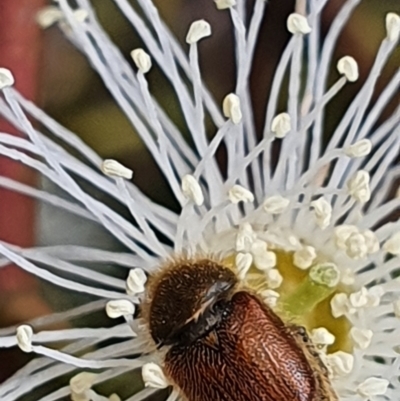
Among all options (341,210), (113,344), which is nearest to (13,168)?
(113,344)

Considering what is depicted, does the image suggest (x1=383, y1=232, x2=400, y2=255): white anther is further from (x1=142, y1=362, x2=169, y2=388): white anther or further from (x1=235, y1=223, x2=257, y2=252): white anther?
(x1=142, y1=362, x2=169, y2=388): white anther

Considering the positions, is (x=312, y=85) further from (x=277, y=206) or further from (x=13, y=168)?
(x=13, y=168)

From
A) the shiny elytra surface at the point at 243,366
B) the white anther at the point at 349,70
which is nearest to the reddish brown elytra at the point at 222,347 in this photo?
the shiny elytra surface at the point at 243,366

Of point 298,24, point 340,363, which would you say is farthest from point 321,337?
point 298,24

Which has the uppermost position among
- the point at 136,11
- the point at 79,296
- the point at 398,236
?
the point at 136,11

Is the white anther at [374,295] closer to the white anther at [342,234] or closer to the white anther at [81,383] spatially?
the white anther at [342,234]

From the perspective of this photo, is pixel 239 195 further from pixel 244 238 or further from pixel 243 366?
pixel 243 366

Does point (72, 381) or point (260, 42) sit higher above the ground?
point (260, 42)

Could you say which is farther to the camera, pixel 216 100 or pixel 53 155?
pixel 216 100
